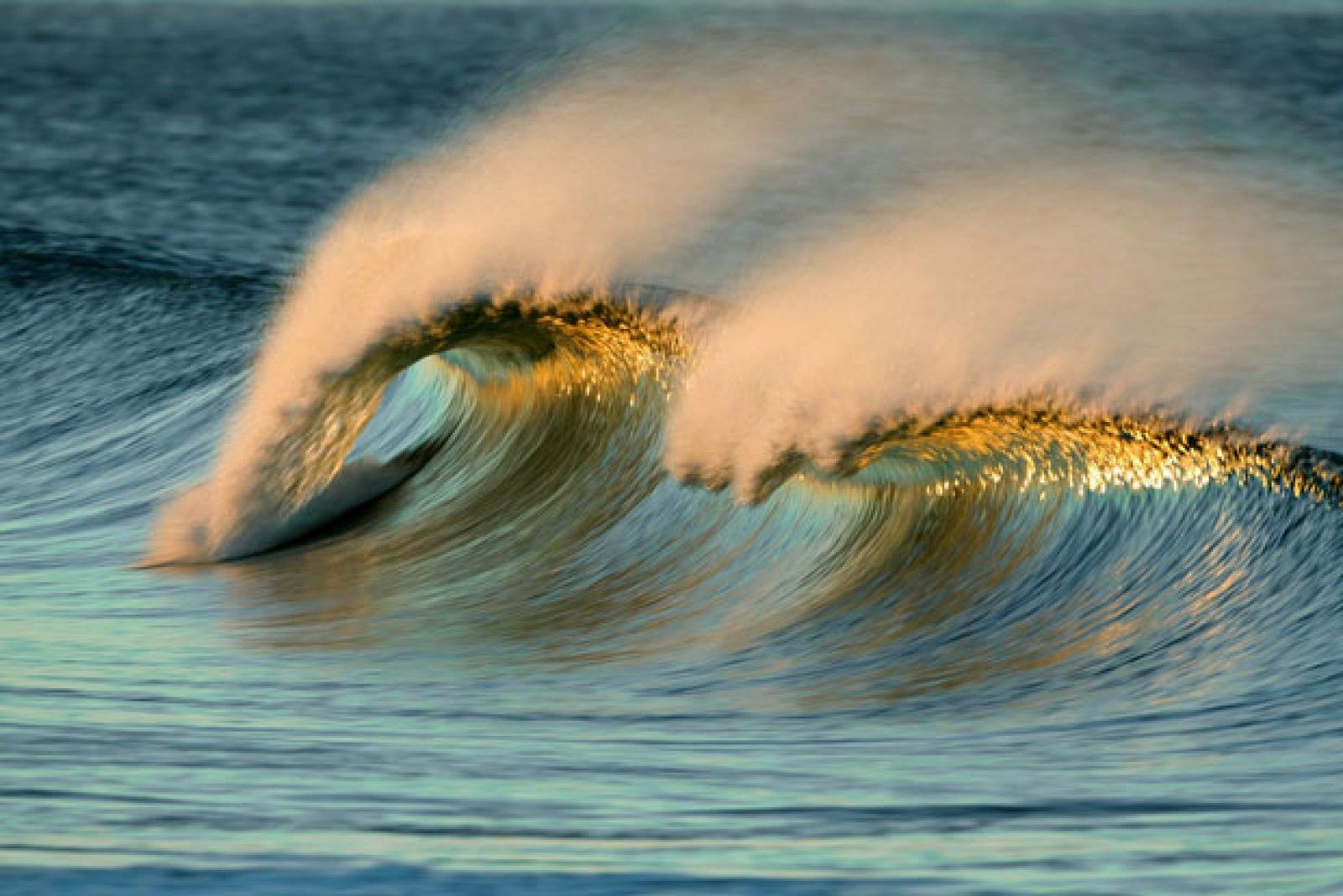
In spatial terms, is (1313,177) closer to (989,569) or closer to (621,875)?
(989,569)

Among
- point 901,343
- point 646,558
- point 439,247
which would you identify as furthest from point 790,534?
point 439,247

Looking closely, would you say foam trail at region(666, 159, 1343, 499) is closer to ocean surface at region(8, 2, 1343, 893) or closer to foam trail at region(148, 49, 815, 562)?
ocean surface at region(8, 2, 1343, 893)

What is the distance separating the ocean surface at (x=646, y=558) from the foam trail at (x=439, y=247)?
0.09 feet

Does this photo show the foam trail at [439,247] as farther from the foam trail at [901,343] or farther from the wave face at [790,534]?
the foam trail at [901,343]

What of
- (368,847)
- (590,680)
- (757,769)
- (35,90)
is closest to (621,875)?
(368,847)

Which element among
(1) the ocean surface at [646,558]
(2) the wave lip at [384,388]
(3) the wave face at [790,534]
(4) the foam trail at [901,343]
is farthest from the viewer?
(2) the wave lip at [384,388]

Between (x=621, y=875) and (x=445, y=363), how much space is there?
7010mm

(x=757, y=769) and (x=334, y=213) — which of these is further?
(x=334, y=213)

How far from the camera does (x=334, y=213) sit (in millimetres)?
11609

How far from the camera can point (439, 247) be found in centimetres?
964

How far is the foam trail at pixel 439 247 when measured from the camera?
9273mm

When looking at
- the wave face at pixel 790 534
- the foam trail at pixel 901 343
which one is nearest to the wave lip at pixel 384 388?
the wave face at pixel 790 534

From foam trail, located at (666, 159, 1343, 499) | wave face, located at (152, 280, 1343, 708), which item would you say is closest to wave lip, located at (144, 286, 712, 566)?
wave face, located at (152, 280, 1343, 708)

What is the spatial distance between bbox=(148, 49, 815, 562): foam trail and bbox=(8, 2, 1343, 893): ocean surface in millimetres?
27
